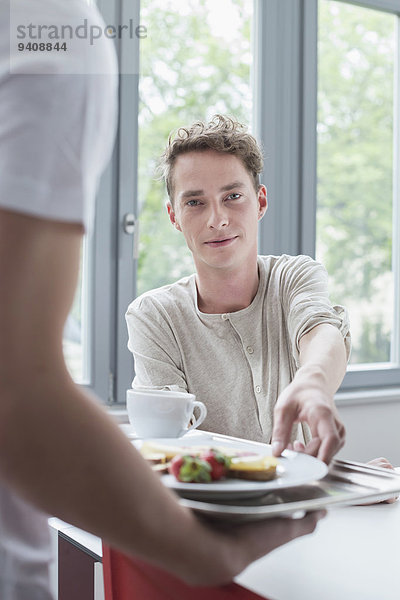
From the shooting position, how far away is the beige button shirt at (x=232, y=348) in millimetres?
1657

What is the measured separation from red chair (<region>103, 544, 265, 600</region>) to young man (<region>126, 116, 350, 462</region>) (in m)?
0.74

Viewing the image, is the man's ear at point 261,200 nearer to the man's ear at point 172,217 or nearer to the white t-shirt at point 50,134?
the man's ear at point 172,217

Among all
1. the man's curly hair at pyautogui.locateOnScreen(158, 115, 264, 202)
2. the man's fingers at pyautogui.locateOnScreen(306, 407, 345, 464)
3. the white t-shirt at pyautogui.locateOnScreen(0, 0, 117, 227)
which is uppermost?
the man's curly hair at pyautogui.locateOnScreen(158, 115, 264, 202)

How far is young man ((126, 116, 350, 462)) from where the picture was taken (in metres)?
1.67

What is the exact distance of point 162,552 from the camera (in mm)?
510

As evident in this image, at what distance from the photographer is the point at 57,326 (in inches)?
18.7

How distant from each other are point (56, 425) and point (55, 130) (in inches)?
7.8

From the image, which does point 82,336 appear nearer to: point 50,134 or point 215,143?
point 215,143

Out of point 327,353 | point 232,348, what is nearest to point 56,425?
point 327,353

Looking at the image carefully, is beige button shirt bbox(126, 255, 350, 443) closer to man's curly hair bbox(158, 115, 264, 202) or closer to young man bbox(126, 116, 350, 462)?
young man bbox(126, 116, 350, 462)

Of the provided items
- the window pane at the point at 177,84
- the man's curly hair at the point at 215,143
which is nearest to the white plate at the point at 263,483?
the man's curly hair at the point at 215,143

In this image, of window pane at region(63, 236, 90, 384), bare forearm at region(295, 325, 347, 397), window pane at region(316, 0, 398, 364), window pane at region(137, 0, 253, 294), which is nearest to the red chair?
bare forearm at region(295, 325, 347, 397)

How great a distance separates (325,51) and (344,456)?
1685 mm

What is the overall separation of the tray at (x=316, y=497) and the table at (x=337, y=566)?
8 centimetres
